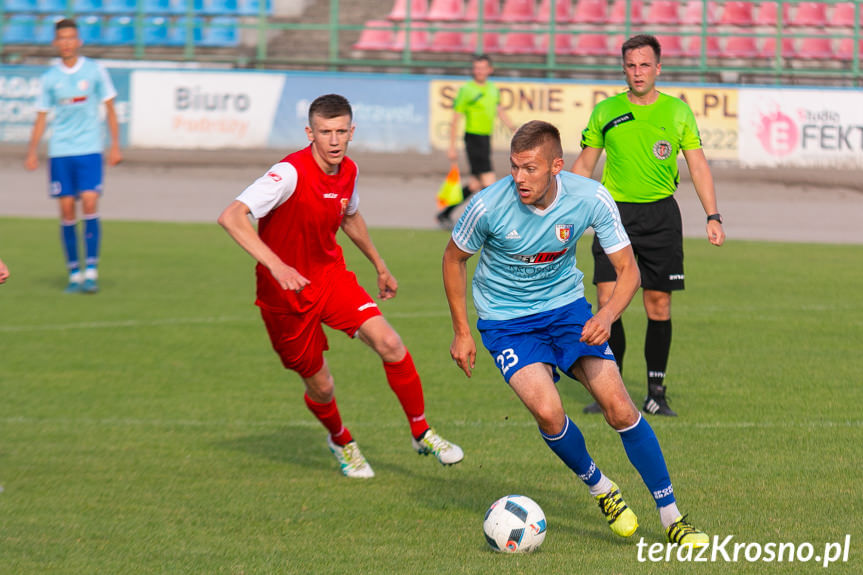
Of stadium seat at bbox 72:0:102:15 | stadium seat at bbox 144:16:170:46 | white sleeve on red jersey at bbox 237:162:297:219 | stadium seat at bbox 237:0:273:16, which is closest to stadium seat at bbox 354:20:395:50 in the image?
stadium seat at bbox 237:0:273:16

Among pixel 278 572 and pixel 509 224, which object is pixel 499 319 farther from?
pixel 278 572

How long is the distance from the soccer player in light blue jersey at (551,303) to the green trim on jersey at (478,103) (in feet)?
36.8

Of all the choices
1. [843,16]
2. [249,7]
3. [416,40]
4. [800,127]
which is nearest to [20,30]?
[249,7]

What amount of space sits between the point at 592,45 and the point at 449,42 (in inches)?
131

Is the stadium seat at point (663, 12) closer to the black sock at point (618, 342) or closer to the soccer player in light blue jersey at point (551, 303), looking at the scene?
the black sock at point (618, 342)

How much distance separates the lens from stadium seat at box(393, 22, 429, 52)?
27609mm

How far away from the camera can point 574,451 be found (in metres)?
5.39

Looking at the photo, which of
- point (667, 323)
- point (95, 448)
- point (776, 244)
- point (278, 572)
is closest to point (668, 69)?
point (776, 244)

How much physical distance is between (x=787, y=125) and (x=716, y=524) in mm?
18027

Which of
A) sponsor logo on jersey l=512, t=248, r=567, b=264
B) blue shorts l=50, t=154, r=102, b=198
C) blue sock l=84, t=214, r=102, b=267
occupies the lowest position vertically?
blue sock l=84, t=214, r=102, b=267

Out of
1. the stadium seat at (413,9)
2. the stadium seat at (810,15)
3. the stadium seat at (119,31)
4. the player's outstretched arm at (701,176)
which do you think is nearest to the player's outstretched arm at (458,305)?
the player's outstretched arm at (701,176)

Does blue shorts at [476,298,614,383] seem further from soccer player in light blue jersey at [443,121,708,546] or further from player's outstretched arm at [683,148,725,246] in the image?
player's outstretched arm at [683,148,725,246]

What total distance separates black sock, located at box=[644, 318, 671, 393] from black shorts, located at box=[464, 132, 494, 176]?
9.19 m

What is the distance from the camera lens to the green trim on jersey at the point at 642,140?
24.7 feet
